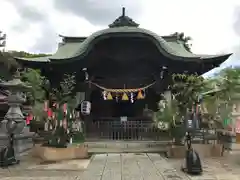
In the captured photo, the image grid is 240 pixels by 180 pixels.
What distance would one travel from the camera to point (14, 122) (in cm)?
1075

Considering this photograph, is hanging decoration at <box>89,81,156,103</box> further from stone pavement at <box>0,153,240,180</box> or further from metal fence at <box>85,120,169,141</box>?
stone pavement at <box>0,153,240,180</box>

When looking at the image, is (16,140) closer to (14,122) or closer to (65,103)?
(14,122)

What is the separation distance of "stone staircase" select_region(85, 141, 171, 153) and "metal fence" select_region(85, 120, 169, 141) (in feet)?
2.98

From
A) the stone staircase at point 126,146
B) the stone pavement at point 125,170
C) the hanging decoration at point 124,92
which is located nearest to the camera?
the stone pavement at point 125,170

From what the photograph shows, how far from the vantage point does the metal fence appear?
14.1 metres

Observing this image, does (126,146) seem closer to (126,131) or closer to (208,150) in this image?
(126,131)

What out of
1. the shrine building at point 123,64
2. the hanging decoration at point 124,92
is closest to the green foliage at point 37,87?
the shrine building at point 123,64

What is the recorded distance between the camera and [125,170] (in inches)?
331

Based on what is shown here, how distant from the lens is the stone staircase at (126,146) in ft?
39.4

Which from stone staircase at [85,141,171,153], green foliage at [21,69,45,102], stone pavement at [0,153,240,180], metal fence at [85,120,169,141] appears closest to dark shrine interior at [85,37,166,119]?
metal fence at [85,120,169,141]

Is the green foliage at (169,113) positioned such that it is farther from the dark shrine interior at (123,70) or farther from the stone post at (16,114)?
the stone post at (16,114)

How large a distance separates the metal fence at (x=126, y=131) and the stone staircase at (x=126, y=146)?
0.91 m

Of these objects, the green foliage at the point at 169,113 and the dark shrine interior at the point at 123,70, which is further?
the dark shrine interior at the point at 123,70

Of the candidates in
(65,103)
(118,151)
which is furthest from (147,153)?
(65,103)
